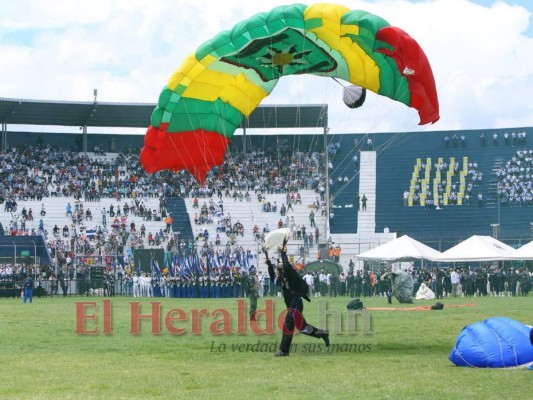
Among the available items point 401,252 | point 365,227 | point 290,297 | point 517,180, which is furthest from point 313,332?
point 517,180

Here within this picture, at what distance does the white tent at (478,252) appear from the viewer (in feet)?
126

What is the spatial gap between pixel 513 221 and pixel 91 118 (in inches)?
969

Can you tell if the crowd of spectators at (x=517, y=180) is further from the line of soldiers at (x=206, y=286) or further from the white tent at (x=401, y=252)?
the line of soldiers at (x=206, y=286)

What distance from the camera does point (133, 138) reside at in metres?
58.3

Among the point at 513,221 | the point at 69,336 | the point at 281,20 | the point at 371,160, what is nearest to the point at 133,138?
the point at 371,160

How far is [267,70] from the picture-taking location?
15.9 m

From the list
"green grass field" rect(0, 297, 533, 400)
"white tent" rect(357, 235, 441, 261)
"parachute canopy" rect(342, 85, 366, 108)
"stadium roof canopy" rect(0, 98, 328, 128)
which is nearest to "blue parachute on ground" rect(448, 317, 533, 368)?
"green grass field" rect(0, 297, 533, 400)

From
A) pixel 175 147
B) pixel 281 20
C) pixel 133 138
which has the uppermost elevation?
pixel 133 138

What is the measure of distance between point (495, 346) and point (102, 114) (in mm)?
45693

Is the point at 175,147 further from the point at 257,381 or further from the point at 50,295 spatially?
the point at 50,295

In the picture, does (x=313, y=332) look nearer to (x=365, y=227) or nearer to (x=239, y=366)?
(x=239, y=366)

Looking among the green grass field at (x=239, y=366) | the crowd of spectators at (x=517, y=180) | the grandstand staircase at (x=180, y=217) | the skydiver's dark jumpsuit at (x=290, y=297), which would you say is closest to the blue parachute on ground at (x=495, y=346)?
the green grass field at (x=239, y=366)

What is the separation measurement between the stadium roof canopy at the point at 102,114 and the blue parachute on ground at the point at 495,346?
132 ft

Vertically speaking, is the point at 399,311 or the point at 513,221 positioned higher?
the point at 513,221
